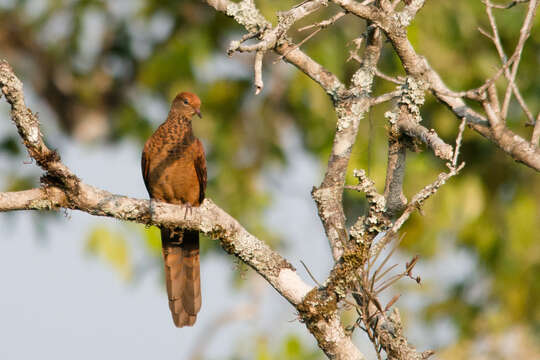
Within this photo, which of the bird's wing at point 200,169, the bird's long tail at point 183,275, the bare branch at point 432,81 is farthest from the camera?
the bird's wing at point 200,169

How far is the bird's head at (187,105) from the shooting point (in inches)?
206

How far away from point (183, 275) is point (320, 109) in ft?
7.31

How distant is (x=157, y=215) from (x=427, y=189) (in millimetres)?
1120

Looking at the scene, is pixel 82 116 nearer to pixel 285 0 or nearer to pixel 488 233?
pixel 285 0

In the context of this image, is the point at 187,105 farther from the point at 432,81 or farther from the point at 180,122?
the point at 432,81

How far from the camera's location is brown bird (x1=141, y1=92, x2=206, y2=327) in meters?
4.41

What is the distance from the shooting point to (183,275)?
4.50 metres

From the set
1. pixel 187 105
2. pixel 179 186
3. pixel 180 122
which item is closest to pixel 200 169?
pixel 179 186

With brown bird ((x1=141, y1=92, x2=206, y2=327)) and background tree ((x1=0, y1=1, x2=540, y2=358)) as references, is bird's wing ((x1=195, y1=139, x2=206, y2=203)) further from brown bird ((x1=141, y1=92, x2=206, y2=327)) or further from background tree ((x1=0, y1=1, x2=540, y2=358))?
background tree ((x1=0, y1=1, x2=540, y2=358))

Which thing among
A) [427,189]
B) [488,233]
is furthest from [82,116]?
[427,189]

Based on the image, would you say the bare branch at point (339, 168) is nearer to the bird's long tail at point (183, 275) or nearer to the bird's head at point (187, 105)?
the bird's long tail at point (183, 275)

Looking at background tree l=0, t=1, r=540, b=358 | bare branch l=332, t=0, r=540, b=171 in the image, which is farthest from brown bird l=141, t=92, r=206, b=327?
bare branch l=332, t=0, r=540, b=171

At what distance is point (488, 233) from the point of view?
303 inches

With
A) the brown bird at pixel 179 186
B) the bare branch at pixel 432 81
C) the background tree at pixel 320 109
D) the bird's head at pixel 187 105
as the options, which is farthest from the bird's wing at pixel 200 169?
the bare branch at pixel 432 81
